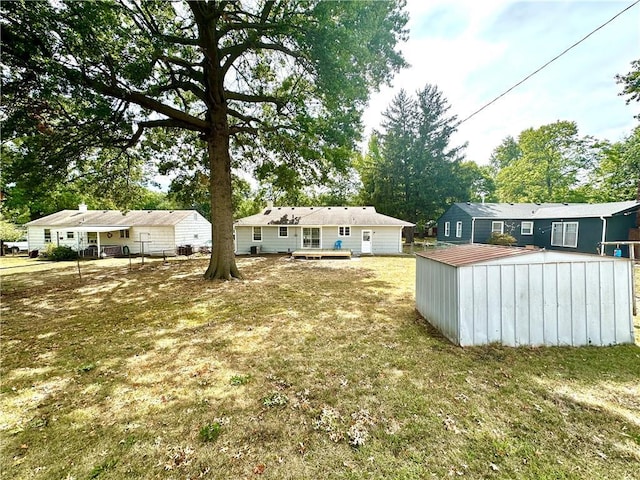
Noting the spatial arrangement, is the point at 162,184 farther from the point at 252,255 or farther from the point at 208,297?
the point at 208,297

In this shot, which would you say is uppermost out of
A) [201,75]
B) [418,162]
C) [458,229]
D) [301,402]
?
[418,162]

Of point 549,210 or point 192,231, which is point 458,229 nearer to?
point 549,210

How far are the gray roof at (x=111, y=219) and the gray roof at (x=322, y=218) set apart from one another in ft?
20.3

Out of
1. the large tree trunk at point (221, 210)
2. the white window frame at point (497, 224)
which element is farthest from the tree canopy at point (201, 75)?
the white window frame at point (497, 224)

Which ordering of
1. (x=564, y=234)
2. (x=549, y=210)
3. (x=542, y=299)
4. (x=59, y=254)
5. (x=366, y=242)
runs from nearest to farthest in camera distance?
(x=542, y=299)
(x=564, y=234)
(x=59, y=254)
(x=366, y=242)
(x=549, y=210)

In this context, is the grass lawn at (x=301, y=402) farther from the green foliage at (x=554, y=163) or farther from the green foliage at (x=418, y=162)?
the green foliage at (x=554, y=163)

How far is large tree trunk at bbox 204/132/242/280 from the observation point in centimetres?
998

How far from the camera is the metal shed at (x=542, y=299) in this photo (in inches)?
170

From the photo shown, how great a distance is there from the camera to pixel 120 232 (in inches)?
811

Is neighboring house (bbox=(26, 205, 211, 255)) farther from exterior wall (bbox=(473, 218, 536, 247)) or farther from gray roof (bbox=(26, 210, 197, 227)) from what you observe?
exterior wall (bbox=(473, 218, 536, 247))

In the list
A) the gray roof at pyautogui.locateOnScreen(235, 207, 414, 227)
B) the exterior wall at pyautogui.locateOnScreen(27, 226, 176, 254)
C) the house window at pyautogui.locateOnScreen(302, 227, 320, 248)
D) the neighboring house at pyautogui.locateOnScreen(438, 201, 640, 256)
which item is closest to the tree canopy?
the gray roof at pyautogui.locateOnScreen(235, 207, 414, 227)

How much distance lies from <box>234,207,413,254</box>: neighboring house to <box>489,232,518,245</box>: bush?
6893 mm

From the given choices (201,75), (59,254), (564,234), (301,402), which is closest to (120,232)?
(59,254)

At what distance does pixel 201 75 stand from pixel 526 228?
22.3m
